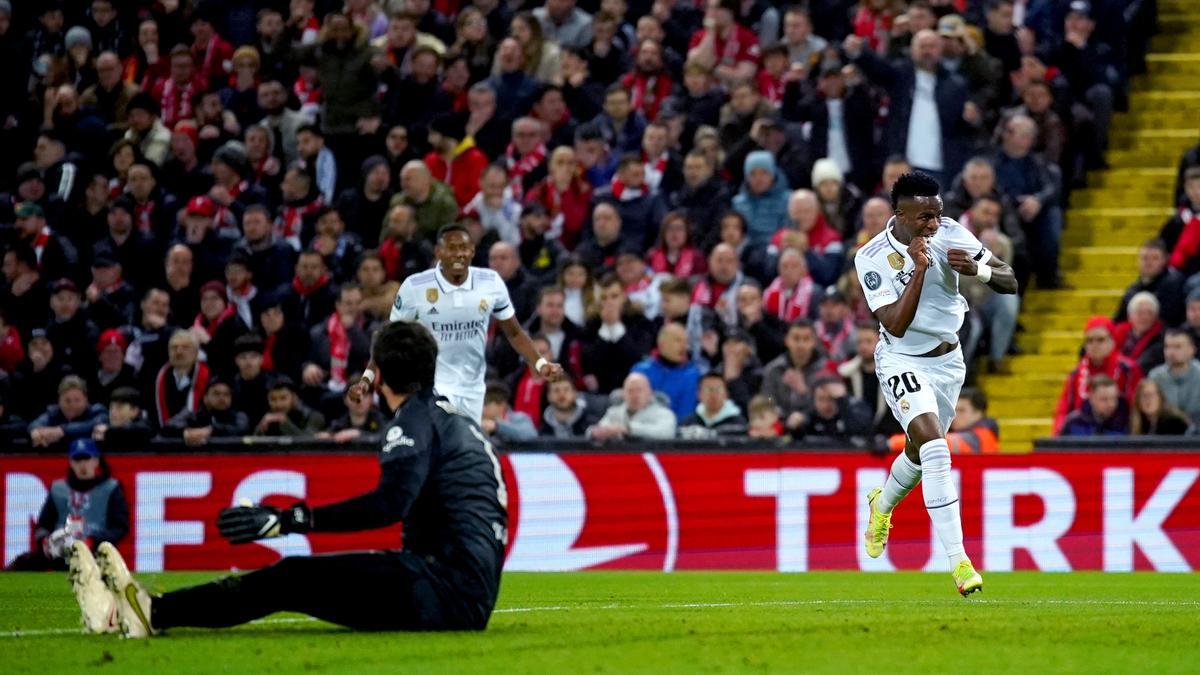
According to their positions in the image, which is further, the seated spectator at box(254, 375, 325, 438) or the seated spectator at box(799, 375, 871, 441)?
the seated spectator at box(254, 375, 325, 438)

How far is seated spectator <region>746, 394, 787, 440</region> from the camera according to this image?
17812 millimetres

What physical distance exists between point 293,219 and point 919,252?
11.5 metres

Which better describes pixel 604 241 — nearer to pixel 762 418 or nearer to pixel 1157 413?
pixel 762 418

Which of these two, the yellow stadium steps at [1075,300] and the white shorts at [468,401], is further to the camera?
the yellow stadium steps at [1075,300]

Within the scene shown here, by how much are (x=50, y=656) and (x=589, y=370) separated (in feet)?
36.2

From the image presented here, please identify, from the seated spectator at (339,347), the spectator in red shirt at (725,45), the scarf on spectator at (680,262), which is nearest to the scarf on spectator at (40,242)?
the seated spectator at (339,347)

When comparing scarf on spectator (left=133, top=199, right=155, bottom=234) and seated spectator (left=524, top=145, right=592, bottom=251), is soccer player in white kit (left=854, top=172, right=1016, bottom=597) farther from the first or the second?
scarf on spectator (left=133, top=199, right=155, bottom=234)

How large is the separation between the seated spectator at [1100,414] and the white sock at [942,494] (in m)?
6.22

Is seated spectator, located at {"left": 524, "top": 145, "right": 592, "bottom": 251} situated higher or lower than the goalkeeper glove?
higher

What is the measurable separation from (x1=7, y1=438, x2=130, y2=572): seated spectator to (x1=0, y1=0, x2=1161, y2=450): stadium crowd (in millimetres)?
557

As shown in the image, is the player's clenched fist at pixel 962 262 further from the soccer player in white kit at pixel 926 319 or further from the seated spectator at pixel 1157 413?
the seated spectator at pixel 1157 413

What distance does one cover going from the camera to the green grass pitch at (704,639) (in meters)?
8.08

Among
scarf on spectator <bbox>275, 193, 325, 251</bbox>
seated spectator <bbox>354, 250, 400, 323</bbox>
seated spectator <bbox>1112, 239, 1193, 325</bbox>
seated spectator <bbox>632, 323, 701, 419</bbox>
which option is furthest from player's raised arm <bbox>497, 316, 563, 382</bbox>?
seated spectator <bbox>1112, 239, 1193, 325</bbox>

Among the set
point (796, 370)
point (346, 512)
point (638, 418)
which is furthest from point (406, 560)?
point (796, 370)
